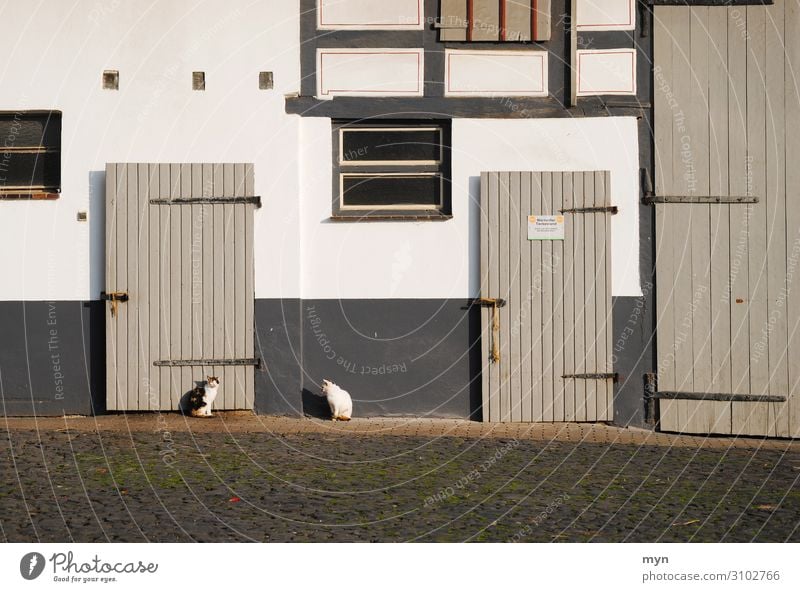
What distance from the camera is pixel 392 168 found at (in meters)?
11.9

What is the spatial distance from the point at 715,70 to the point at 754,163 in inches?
40.6

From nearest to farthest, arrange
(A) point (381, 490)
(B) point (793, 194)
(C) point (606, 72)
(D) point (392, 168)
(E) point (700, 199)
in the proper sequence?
(A) point (381, 490) < (B) point (793, 194) < (E) point (700, 199) < (C) point (606, 72) < (D) point (392, 168)

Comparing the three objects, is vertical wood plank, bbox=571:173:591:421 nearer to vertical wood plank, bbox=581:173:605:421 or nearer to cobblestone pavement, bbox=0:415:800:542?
vertical wood plank, bbox=581:173:605:421

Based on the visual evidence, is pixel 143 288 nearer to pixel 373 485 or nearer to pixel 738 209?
pixel 373 485

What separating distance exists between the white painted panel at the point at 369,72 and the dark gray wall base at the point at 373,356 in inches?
86.9

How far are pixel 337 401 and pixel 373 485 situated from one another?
3.07 metres

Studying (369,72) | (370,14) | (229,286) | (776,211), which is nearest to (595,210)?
(776,211)

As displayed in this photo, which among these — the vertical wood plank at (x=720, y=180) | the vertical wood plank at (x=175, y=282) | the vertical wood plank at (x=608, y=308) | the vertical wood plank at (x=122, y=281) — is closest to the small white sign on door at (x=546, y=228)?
the vertical wood plank at (x=608, y=308)

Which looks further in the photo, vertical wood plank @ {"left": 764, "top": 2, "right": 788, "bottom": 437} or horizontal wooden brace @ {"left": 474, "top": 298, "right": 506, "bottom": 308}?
horizontal wooden brace @ {"left": 474, "top": 298, "right": 506, "bottom": 308}

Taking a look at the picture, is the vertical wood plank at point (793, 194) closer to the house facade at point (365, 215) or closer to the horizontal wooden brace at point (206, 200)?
the house facade at point (365, 215)

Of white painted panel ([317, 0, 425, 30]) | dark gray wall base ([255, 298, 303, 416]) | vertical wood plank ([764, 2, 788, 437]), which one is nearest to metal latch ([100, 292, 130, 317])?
dark gray wall base ([255, 298, 303, 416])

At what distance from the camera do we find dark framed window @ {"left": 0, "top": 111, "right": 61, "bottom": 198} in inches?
466

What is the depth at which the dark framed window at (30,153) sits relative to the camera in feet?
38.9

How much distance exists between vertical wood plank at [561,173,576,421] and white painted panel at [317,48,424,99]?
6.32 ft
